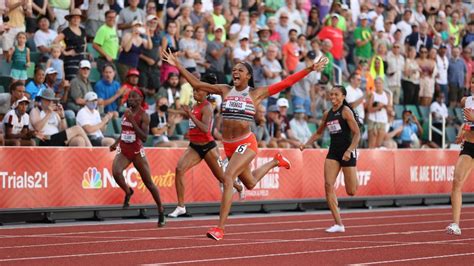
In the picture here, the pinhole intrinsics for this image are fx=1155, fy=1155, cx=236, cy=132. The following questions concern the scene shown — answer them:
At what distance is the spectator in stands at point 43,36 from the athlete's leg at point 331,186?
723cm

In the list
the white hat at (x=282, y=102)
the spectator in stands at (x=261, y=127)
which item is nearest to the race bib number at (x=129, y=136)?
the spectator in stands at (x=261, y=127)

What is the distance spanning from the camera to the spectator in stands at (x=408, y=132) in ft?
97.9

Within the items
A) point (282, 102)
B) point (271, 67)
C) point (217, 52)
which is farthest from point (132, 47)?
point (271, 67)

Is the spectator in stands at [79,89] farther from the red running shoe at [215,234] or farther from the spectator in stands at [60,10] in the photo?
the red running shoe at [215,234]

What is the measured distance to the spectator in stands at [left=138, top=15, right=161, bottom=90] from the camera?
2437cm

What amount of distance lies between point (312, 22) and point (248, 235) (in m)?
14.0

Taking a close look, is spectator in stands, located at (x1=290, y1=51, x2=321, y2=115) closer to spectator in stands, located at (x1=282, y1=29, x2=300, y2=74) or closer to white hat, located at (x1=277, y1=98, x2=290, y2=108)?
spectator in stands, located at (x1=282, y1=29, x2=300, y2=74)

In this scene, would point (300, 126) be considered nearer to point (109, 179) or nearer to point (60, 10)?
point (60, 10)

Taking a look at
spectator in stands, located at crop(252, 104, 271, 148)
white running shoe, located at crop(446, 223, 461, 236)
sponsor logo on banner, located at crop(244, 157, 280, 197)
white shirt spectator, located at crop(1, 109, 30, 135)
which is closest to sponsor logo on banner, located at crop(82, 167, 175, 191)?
white shirt spectator, located at crop(1, 109, 30, 135)

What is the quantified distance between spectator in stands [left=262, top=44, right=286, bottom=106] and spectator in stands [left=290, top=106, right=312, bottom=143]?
0.62 m

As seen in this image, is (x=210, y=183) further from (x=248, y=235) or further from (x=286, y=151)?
(x=248, y=235)

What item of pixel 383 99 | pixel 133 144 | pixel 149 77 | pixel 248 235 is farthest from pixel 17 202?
pixel 383 99

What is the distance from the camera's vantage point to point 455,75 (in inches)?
1302

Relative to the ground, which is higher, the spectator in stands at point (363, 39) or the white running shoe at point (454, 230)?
the spectator in stands at point (363, 39)
